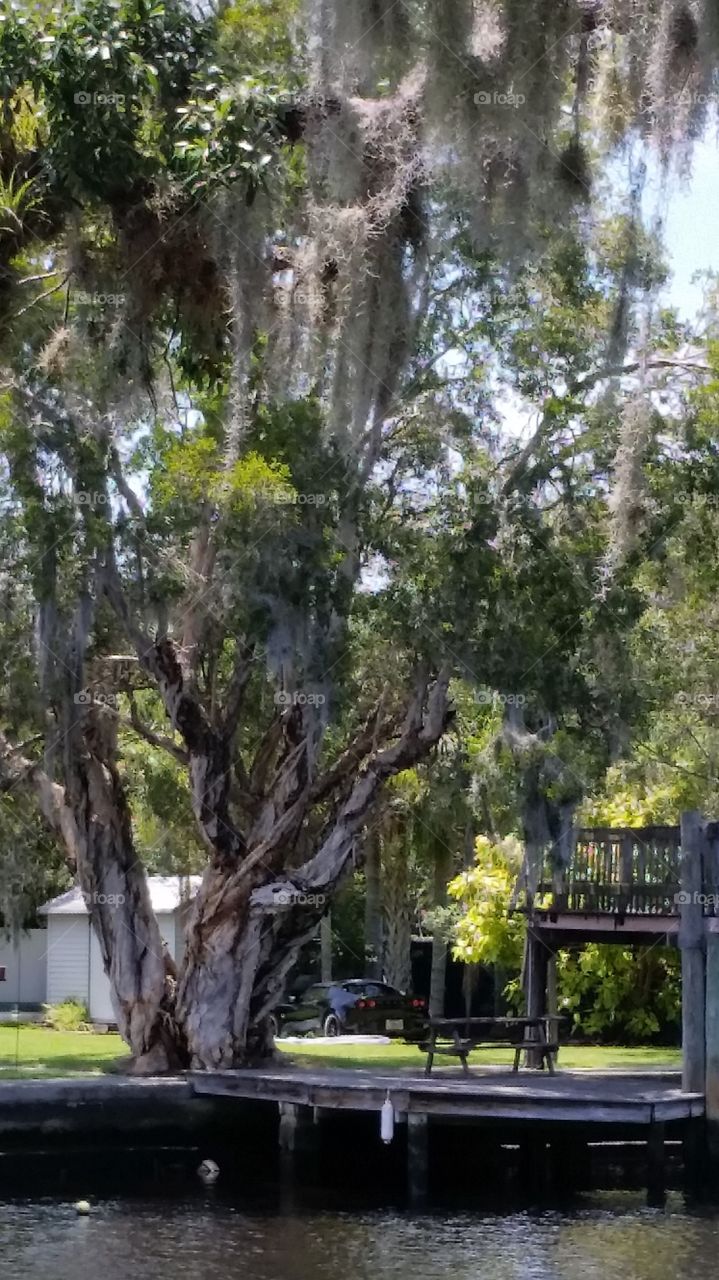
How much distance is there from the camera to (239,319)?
17.3 m

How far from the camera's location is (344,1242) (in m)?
15.5

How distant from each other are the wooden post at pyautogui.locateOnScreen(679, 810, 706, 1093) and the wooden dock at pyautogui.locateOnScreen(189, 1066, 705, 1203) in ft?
1.26

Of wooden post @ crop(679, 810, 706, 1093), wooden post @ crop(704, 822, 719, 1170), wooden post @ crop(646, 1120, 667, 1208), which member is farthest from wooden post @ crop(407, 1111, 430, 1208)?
wooden post @ crop(704, 822, 719, 1170)

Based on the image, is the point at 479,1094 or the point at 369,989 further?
the point at 369,989

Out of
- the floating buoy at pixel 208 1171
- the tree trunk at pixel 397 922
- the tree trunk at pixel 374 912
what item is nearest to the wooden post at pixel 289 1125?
the floating buoy at pixel 208 1171

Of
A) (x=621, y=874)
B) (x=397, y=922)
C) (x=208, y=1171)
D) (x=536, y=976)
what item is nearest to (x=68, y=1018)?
(x=397, y=922)

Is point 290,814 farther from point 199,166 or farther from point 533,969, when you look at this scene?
point 199,166

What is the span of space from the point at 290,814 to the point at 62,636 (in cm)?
378

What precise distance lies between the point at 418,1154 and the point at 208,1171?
2651 millimetres

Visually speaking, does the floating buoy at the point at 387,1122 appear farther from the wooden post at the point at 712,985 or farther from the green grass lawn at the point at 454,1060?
the green grass lawn at the point at 454,1060

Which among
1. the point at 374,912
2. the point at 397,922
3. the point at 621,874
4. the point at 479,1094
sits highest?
the point at 621,874

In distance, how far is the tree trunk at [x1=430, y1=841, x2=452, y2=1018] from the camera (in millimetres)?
33094

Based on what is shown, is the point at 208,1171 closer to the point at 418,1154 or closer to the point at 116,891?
the point at 418,1154

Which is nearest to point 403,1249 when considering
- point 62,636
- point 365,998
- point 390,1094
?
point 390,1094
